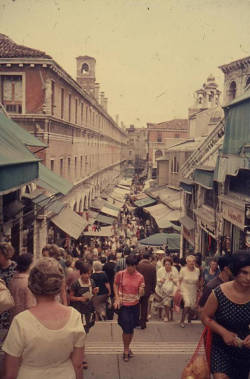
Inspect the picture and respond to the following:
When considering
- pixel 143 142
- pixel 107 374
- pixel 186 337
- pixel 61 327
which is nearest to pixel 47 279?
pixel 61 327

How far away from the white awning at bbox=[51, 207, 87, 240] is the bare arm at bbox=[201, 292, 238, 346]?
1488 cm

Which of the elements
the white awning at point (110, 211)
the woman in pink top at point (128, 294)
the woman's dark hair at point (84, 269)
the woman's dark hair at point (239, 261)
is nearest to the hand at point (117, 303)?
the woman in pink top at point (128, 294)

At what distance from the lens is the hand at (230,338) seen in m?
3.37

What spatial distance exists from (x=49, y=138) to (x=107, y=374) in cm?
1489

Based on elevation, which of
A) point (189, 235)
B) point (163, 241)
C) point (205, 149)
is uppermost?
point (205, 149)

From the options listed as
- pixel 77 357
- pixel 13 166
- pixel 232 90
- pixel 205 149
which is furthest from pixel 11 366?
pixel 232 90

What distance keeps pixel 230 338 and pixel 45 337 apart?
1.65 m

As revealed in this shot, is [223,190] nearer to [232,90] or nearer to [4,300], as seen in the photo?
[4,300]

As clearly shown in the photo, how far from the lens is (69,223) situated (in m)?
19.8

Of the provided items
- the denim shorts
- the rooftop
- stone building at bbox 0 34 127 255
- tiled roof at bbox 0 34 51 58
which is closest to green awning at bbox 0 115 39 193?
the denim shorts

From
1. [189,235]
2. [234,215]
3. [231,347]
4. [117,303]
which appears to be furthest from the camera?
[189,235]

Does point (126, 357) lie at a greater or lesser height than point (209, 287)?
lesser

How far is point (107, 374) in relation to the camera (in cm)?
493

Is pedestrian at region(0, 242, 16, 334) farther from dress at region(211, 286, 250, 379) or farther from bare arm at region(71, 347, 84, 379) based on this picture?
dress at region(211, 286, 250, 379)
